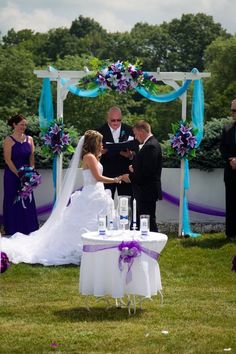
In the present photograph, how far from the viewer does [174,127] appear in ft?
41.1

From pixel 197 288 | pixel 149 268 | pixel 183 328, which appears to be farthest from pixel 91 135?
pixel 183 328

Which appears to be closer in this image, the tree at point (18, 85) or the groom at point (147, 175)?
the groom at point (147, 175)

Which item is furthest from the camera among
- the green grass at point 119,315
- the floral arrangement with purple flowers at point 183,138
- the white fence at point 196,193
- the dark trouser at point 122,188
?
the white fence at point 196,193

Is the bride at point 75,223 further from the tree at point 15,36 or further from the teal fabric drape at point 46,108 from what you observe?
the tree at point 15,36

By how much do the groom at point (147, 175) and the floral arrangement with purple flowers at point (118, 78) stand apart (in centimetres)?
193

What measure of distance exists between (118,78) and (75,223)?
2.78 metres

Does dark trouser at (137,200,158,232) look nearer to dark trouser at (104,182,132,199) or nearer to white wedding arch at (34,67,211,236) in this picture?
dark trouser at (104,182,132,199)

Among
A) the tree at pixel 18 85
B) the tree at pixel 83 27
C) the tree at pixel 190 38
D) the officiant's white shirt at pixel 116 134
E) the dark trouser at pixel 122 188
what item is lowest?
the dark trouser at pixel 122 188

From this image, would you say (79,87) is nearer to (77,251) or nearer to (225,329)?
(77,251)

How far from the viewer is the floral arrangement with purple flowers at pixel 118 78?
12234 mm

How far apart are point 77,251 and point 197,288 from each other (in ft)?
6.72

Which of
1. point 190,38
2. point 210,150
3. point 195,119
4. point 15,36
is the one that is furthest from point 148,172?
point 15,36

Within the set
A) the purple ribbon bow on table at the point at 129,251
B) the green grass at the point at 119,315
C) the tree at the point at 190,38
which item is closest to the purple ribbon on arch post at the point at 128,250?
the purple ribbon bow on table at the point at 129,251

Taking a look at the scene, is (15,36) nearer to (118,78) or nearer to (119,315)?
(118,78)
